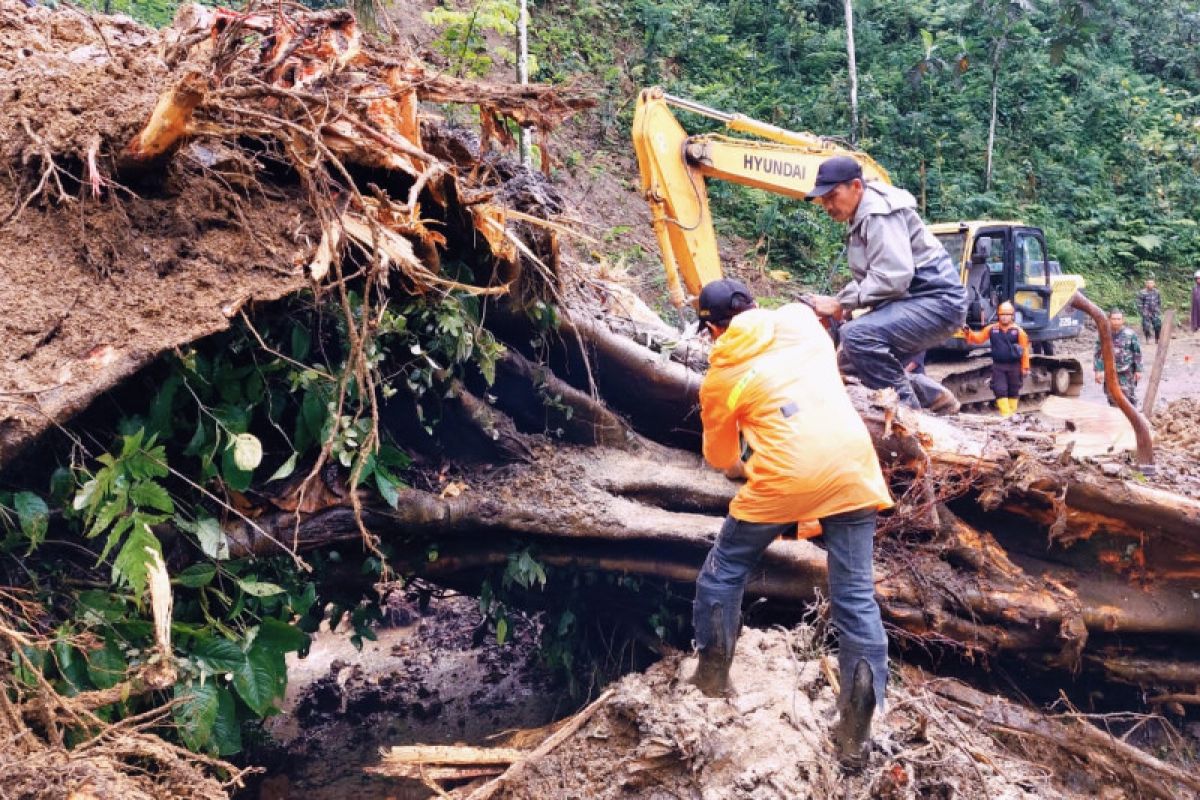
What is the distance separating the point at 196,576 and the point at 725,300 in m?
2.42

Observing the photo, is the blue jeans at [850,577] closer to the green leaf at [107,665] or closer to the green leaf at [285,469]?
the green leaf at [285,469]

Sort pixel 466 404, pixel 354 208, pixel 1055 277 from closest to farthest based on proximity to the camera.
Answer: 1. pixel 354 208
2. pixel 466 404
3. pixel 1055 277

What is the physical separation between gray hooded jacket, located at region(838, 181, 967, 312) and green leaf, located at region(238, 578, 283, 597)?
3406 mm

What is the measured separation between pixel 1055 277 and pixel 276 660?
1303 cm

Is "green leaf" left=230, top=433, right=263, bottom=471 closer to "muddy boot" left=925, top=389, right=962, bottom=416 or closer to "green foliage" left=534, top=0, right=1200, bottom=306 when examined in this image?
"muddy boot" left=925, top=389, right=962, bottom=416

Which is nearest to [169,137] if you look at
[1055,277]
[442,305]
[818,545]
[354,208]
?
[354,208]

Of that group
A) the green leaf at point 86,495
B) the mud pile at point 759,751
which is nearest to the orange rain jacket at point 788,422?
the mud pile at point 759,751

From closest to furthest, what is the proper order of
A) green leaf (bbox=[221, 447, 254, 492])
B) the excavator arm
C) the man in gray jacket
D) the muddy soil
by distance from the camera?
green leaf (bbox=[221, 447, 254, 492]) → the muddy soil → the man in gray jacket → the excavator arm

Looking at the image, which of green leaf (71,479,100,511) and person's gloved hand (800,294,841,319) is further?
person's gloved hand (800,294,841,319)

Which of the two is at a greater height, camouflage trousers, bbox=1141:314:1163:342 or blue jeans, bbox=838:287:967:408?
blue jeans, bbox=838:287:967:408

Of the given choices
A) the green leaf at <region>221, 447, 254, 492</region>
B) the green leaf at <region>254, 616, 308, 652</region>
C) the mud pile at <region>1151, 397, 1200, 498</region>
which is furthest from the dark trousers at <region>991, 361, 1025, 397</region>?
the green leaf at <region>221, 447, 254, 492</region>

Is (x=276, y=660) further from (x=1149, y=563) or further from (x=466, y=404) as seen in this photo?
(x=1149, y=563)

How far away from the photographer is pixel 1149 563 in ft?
16.5

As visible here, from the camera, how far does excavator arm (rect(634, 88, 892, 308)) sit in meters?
7.48
